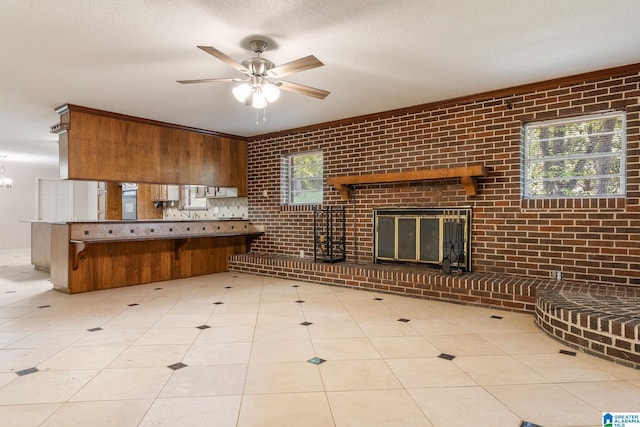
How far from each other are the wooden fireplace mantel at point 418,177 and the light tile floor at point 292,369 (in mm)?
1435

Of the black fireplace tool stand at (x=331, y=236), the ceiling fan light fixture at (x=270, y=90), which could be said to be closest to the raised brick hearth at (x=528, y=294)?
the black fireplace tool stand at (x=331, y=236)

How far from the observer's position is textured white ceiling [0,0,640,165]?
2490 millimetres

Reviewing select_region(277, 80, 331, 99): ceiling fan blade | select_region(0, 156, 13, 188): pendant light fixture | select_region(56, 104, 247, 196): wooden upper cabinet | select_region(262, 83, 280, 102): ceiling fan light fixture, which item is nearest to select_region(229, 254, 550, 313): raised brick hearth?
select_region(56, 104, 247, 196): wooden upper cabinet

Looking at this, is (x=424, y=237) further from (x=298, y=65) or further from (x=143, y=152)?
(x=143, y=152)

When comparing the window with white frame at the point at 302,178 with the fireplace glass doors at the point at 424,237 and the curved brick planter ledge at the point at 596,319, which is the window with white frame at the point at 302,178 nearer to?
the fireplace glass doors at the point at 424,237

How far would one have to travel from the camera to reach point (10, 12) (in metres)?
2.49

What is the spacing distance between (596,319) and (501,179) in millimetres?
1932

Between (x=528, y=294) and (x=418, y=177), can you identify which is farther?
(x=418, y=177)

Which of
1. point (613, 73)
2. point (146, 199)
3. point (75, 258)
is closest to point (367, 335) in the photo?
point (613, 73)

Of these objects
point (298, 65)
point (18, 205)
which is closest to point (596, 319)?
point (298, 65)

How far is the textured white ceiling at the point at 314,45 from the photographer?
2.49 m

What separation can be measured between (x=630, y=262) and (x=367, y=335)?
8.74ft

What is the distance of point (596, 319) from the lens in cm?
260

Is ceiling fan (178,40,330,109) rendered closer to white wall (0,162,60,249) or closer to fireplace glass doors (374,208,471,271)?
fireplace glass doors (374,208,471,271)
